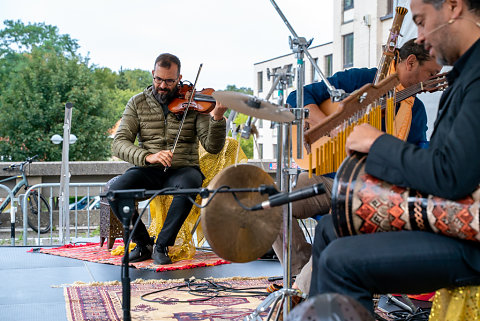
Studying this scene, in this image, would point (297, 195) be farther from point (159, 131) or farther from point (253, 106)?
point (159, 131)

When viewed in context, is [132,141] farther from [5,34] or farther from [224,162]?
[5,34]

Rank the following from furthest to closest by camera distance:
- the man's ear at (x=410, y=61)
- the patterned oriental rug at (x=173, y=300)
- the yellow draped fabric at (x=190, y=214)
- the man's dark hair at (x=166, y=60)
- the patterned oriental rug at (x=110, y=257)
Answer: the yellow draped fabric at (x=190, y=214) < the man's dark hair at (x=166, y=60) < the patterned oriental rug at (x=110, y=257) < the patterned oriental rug at (x=173, y=300) < the man's ear at (x=410, y=61)

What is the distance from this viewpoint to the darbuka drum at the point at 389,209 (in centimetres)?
185

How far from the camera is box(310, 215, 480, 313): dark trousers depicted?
186cm

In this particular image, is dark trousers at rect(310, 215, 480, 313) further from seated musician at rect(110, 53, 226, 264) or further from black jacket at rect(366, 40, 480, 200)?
seated musician at rect(110, 53, 226, 264)

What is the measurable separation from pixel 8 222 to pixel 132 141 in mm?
6494

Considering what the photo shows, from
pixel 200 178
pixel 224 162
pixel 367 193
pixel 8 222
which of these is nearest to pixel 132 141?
pixel 200 178

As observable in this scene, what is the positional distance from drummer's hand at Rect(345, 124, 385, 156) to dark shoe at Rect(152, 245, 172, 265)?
321 centimetres

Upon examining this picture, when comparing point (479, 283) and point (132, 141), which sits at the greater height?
point (132, 141)

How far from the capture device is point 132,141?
5.18 metres

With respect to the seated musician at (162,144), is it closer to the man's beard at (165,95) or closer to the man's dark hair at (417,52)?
the man's beard at (165,95)

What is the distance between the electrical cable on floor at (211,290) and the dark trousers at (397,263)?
1937 millimetres

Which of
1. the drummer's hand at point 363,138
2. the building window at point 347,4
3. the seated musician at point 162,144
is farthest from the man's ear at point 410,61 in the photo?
the building window at point 347,4

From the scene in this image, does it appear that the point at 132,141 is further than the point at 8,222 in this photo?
No
